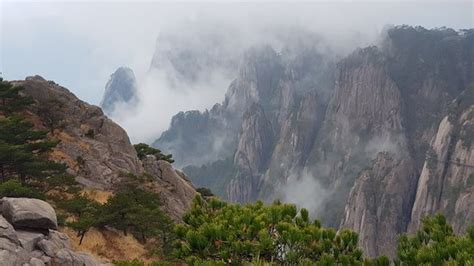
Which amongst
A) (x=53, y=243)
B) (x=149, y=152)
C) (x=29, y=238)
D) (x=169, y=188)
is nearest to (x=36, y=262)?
(x=29, y=238)

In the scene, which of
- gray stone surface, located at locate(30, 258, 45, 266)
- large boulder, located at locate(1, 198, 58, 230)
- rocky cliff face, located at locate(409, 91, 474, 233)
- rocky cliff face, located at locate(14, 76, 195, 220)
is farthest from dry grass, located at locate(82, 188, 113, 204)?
rocky cliff face, located at locate(409, 91, 474, 233)

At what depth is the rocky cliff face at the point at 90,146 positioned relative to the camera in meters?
42.9

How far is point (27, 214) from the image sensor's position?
16.0 meters

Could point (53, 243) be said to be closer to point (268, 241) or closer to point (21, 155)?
point (268, 241)

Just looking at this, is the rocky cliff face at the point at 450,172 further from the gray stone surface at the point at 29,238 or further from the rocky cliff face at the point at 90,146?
the gray stone surface at the point at 29,238

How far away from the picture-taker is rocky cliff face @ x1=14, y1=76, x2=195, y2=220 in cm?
4291

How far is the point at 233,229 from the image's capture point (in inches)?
593

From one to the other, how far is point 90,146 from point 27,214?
3284cm

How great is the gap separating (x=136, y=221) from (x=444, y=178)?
551ft

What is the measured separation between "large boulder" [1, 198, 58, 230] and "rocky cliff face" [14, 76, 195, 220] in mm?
22235

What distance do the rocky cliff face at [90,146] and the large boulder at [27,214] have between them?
22235 mm

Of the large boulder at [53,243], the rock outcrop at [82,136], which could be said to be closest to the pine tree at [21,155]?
the rock outcrop at [82,136]

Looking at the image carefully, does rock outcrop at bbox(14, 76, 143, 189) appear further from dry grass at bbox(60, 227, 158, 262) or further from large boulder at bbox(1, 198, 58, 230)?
large boulder at bbox(1, 198, 58, 230)

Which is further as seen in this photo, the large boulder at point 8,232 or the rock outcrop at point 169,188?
the rock outcrop at point 169,188
